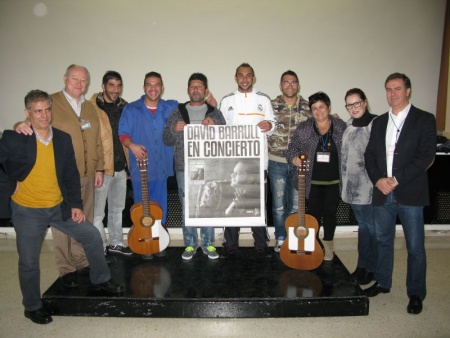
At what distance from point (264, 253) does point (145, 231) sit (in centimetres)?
116

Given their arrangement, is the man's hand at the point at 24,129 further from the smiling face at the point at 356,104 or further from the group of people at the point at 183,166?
the smiling face at the point at 356,104

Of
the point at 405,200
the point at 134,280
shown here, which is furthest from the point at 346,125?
the point at 134,280

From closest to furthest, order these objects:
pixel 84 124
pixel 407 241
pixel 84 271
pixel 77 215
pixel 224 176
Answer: pixel 77 215
pixel 407 241
pixel 84 124
pixel 84 271
pixel 224 176

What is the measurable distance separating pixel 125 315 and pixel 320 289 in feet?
4.94

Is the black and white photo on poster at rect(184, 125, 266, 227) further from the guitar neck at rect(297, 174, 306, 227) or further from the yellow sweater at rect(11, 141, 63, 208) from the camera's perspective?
the yellow sweater at rect(11, 141, 63, 208)

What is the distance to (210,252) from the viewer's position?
321 centimetres

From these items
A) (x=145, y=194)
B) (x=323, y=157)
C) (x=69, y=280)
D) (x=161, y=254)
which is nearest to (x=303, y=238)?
(x=323, y=157)

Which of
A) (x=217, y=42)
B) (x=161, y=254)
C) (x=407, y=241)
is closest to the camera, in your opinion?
(x=407, y=241)

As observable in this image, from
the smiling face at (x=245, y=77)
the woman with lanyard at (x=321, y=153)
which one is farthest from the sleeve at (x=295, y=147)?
the smiling face at (x=245, y=77)

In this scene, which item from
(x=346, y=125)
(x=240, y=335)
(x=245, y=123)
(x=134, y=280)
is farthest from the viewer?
(x=245, y=123)

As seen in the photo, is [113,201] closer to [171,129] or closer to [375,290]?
[171,129]

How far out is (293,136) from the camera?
124 inches

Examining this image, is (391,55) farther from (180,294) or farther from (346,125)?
(180,294)

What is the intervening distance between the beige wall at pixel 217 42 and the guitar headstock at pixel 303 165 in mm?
2017
